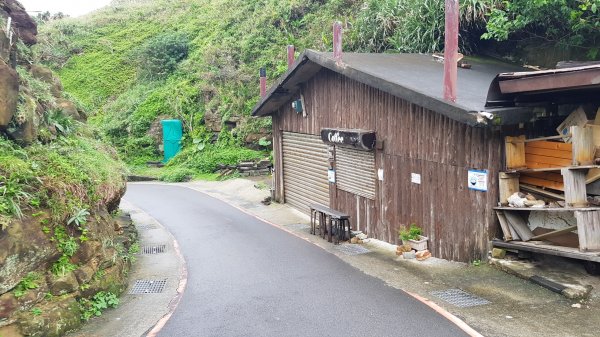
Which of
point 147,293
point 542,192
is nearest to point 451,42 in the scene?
point 542,192

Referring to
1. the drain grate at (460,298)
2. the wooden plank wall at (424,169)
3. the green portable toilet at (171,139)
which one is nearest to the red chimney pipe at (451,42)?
the wooden plank wall at (424,169)

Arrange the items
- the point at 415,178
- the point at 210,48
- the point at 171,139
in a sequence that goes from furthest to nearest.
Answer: the point at 210,48 → the point at 171,139 → the point at 415,178

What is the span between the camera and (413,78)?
12.6 meters

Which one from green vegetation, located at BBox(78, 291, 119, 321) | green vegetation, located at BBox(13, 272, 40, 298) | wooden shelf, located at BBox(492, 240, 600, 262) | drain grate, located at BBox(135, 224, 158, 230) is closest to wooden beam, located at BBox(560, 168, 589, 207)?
wooden shelf, located at BBox(492, 240, 600, 262)

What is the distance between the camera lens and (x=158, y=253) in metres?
13.7

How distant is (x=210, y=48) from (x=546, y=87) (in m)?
31.5

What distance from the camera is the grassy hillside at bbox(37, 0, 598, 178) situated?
61.4 ft

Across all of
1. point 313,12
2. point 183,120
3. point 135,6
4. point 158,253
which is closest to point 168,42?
point 183,120

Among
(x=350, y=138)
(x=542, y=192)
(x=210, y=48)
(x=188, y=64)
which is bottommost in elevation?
(x=542, y=192)

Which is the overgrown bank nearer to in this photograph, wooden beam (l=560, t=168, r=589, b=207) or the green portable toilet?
wooden beam (l=560, t=168, r=589, b=207)

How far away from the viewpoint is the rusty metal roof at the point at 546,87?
26.7 feet

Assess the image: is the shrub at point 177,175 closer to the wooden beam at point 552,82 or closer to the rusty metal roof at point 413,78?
the rusty metal roof at point 413,78

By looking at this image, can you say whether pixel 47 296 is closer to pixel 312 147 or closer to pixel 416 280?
pixel 416 280

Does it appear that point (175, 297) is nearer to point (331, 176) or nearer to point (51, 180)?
point (51, 180)
